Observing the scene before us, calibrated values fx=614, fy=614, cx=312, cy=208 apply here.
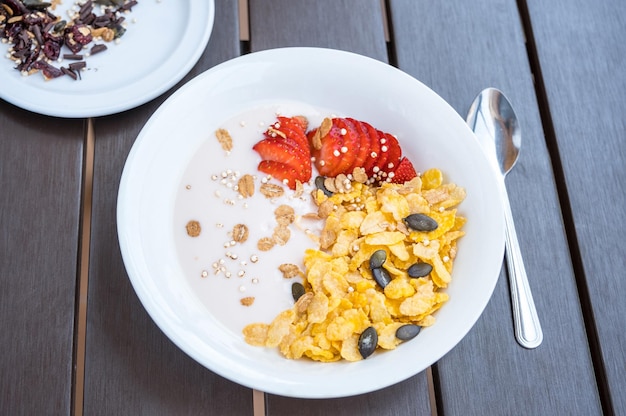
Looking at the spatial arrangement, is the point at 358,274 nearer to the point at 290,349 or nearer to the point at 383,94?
the point at 290,349

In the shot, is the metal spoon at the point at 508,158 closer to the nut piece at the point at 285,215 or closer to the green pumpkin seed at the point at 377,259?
the green pumpkin seed at the point at 377,259

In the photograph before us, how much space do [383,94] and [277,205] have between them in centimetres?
25

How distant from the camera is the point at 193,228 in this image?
2.98 ft

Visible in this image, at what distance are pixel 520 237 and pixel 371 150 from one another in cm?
28

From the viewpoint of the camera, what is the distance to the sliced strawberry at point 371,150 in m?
0.96

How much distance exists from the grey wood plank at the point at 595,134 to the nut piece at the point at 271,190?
48 centimetres

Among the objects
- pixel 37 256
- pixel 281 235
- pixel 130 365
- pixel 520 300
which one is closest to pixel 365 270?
pixel 281 235

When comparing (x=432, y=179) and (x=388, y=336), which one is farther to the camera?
(x=432, y=179)

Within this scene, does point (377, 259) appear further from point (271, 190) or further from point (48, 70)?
point (48, 70)

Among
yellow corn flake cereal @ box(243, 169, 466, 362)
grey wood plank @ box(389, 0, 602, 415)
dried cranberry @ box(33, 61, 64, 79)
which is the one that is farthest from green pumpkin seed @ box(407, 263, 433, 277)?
dried cranberry @ box(33, 61, 64, 79)

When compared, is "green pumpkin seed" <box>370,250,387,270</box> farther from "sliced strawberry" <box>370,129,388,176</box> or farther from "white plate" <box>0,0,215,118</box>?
"white plate" <box>0,0,215,118</box>

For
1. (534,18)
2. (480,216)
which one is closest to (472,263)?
(480,216)

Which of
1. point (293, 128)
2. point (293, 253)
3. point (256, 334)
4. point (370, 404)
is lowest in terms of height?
point (370, 404)

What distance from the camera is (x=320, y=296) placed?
33.4 inches
